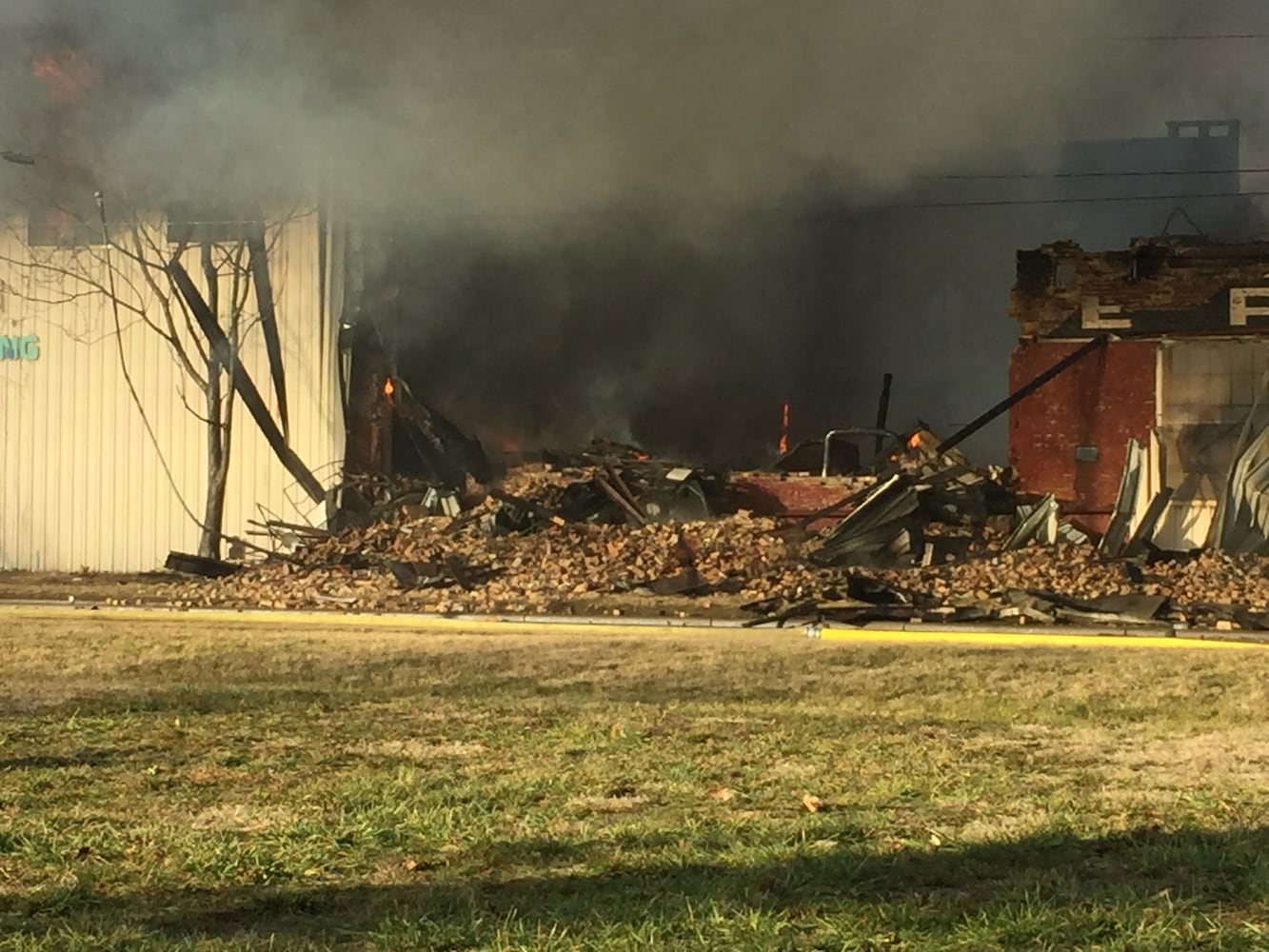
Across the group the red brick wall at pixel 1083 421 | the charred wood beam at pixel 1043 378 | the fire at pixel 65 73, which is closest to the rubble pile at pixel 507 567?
the charred wood beam at pixel 1043 378

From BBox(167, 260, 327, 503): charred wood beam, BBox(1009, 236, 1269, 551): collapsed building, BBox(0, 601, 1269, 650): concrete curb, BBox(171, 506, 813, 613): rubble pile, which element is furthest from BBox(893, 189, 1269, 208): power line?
BBox(0, 601, 1269, 650): concrete curb

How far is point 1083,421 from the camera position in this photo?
35.5 feet

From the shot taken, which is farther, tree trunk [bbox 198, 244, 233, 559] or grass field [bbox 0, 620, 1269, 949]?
tree trunk [bbox 198, 244, 233, 559]

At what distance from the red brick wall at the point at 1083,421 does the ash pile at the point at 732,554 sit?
0.24 metres

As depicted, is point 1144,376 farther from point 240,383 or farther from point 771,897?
point 771,897

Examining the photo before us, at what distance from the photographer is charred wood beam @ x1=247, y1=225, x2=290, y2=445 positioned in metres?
11.2

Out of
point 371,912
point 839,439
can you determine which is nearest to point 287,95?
point 839,439

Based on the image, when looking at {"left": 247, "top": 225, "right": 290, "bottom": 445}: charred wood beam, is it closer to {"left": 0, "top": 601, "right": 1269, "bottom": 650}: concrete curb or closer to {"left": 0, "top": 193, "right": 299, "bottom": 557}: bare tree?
{"left": 0, "top": 193, "right": 299, "bottom": 557}: bare tree

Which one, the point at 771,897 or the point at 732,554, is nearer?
the point at 771,897

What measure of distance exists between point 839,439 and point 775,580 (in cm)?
403

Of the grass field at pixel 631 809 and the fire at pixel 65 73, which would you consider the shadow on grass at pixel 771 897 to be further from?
the fire at pixel 65 73

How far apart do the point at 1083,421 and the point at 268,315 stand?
21.3 ft

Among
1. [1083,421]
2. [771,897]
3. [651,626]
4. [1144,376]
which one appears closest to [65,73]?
[651,626]

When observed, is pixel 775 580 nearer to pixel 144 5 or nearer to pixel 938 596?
pixel 938 596
